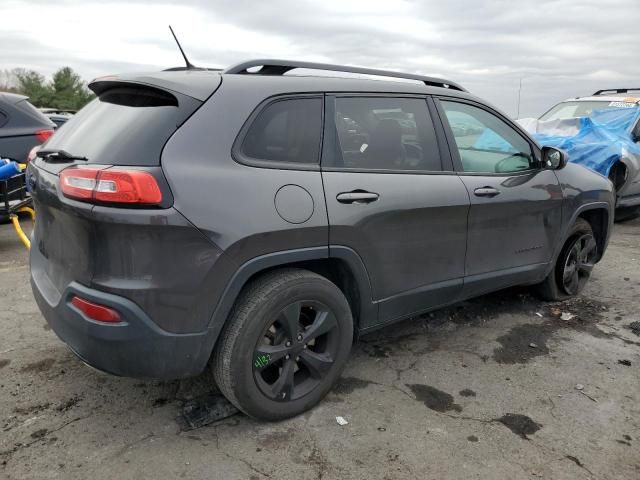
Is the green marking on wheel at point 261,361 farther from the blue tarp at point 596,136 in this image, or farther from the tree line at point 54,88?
the tree line at point 54,88

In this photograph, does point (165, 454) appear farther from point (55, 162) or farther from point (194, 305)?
point (55, 162)

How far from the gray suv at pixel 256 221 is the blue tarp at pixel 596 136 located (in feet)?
15.1

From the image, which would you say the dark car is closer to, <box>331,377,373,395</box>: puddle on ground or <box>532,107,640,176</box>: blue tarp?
<box>331,377,373,395</box>: puddle on ground

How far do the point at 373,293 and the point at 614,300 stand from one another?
9.32ft

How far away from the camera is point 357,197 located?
2867mm

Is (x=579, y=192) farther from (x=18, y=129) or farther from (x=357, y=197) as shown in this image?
(x=18, y=129)

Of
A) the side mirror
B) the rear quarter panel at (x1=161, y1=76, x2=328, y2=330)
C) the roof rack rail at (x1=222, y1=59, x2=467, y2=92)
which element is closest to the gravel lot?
the rear quarter panel at (x1=161, y1=76, x2=328, y2=330)

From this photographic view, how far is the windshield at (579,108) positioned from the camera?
8.79 metres

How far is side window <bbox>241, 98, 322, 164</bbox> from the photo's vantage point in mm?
2634

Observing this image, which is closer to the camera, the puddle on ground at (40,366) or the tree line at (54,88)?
the puddle on ground at (40,366)

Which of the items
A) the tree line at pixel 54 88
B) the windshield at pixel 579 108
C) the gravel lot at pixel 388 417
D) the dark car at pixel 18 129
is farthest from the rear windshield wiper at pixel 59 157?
the tree line at pixel 54 88

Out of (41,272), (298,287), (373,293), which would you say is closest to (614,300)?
(373,293)

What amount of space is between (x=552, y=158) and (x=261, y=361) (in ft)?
8.84

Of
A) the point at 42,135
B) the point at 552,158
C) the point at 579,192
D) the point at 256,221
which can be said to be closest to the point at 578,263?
the point at 579,192
